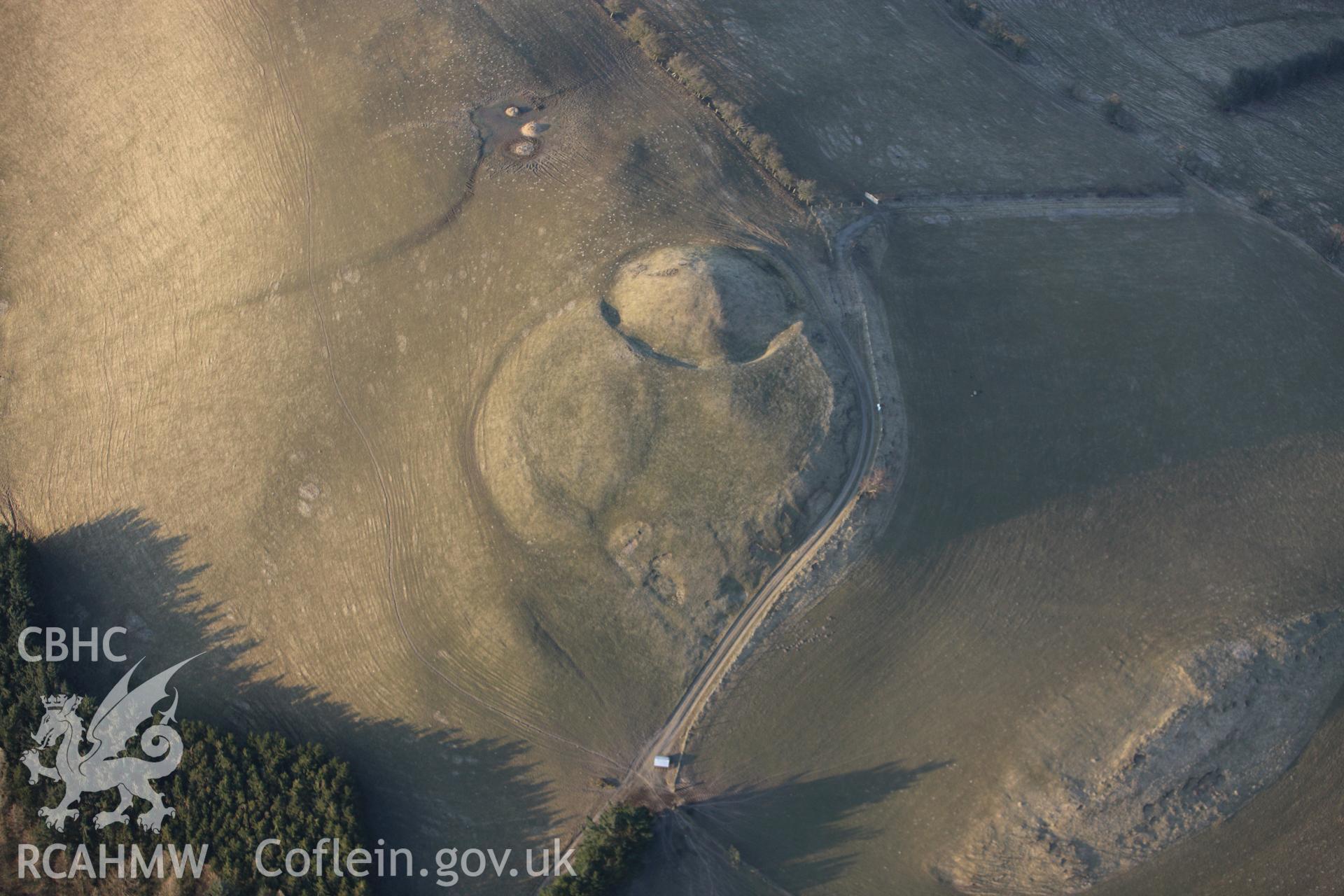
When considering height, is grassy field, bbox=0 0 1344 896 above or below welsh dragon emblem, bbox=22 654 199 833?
above

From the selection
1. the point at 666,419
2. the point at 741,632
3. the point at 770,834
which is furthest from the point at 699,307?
the point at 770,834

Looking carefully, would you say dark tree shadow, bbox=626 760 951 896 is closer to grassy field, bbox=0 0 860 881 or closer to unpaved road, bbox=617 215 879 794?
unpaved road, bbox=617 215 879 794

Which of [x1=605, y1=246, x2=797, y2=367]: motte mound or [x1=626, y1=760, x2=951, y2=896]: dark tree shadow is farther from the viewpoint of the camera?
[x1=605, y1=246, x2=797, y2=367]: motte mound

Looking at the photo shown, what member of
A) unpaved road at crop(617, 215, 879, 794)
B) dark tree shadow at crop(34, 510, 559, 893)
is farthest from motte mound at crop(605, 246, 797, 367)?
dark tree shadow at crop(34, 510, 559, 893)

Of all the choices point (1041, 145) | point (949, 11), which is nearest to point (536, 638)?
point (1041, 145)

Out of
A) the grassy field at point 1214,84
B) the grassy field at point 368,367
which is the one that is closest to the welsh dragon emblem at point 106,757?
the grassy field at point 368,367

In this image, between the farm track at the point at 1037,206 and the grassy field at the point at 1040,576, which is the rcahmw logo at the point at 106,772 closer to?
the grassy field at the point at 1040,576

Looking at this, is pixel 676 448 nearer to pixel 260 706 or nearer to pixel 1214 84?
pixel 260 706
